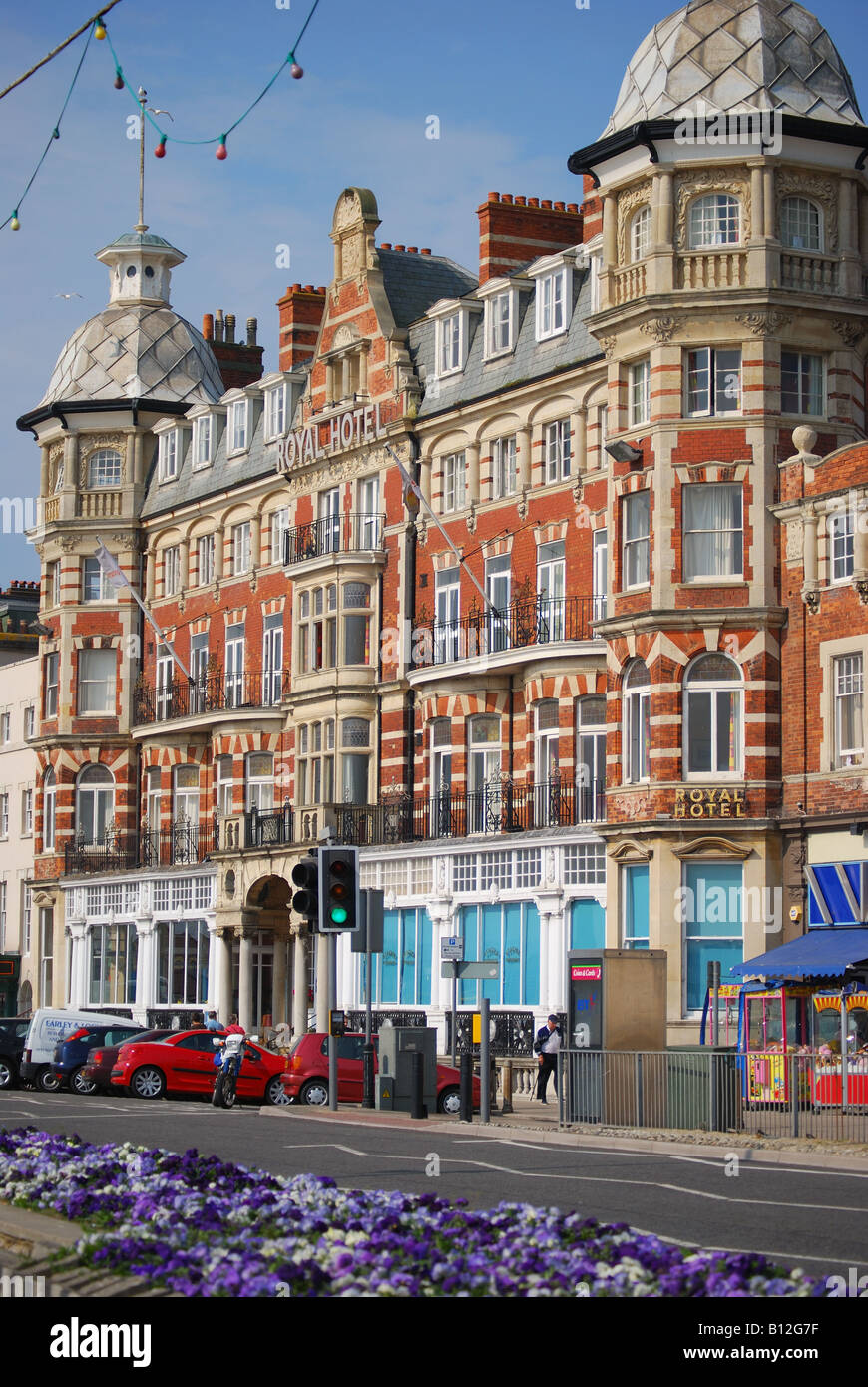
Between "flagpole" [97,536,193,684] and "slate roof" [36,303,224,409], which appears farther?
"slate roof" [36,303,224,409]

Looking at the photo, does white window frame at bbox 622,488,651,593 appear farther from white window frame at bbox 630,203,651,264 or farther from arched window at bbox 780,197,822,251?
arched window at bbox 780,197,822,251

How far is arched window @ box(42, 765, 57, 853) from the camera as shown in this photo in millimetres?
63938

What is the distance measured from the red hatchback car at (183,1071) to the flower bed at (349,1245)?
70.5ft

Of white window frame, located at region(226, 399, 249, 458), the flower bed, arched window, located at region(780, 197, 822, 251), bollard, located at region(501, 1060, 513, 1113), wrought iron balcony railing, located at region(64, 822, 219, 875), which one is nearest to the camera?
the flower bed

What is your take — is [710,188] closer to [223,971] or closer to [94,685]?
[223,971]

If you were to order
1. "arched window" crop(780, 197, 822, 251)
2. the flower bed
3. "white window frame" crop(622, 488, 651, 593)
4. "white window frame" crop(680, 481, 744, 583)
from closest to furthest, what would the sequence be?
the flower bed < "white window frame" crop(680, 481, 744, 583) < "arched window" crop(780, 197, 822, 251) < "white window frame" crop(622, 488, 651, 593)

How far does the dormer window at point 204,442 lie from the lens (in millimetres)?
61531

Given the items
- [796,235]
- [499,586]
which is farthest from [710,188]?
[499,586]

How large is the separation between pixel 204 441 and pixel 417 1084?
111ft

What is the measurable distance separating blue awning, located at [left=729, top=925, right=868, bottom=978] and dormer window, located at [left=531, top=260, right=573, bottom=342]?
1576 cm

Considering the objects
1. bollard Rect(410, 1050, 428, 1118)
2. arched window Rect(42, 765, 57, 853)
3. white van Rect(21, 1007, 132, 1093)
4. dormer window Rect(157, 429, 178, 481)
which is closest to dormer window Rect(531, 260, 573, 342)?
white van Rect(21, 1007, 132, 1093)

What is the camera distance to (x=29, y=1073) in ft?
137

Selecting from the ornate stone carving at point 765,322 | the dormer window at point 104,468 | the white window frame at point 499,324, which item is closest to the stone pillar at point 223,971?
the dormer window at point 104,468

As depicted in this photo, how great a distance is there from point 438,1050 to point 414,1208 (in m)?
32.3
